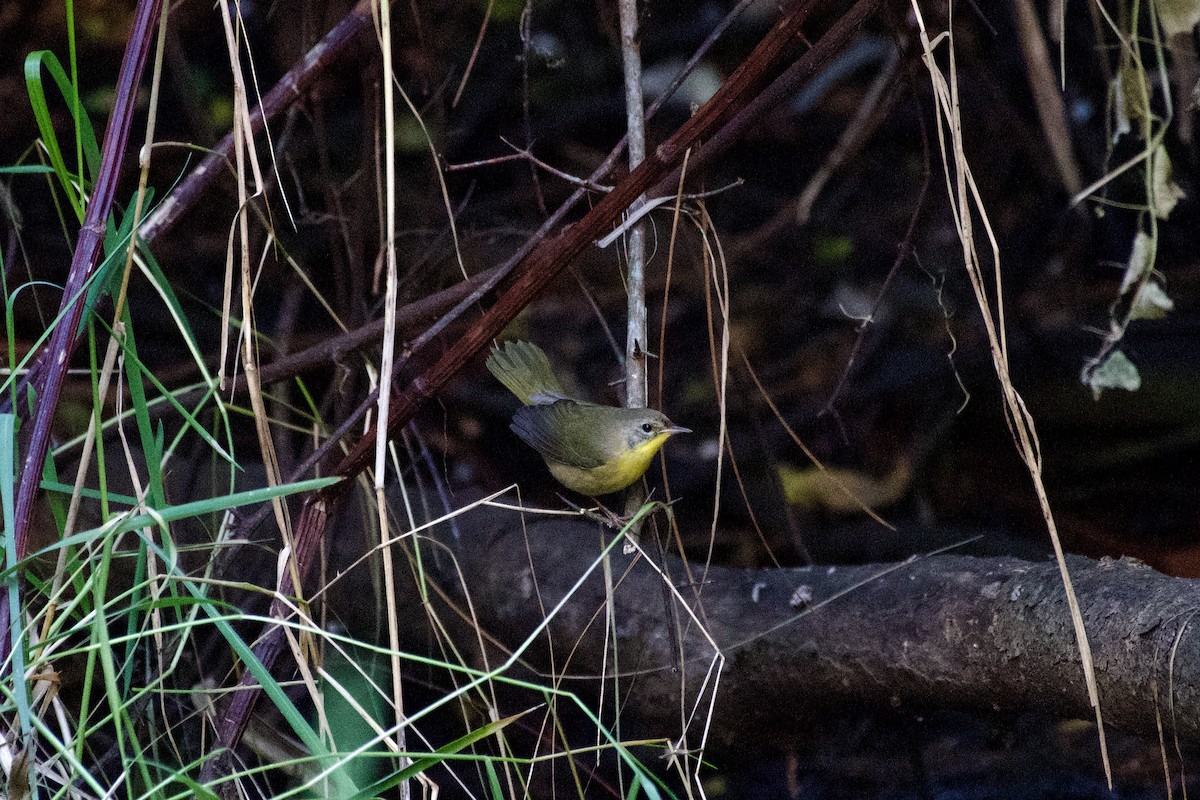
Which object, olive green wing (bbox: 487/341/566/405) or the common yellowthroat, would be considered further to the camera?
olive green wing (bbox: 487/341/566/405)

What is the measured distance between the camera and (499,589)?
2551 mm

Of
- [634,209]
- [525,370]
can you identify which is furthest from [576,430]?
[634,209]

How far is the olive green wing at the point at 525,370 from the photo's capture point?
9.30 ft

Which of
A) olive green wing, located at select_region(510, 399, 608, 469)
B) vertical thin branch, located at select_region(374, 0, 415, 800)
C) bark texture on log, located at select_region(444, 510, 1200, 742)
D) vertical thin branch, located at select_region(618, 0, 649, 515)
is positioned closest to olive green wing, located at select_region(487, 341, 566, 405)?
olive green wing, located at select_region(510, 399, 608, 469)

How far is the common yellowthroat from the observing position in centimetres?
236

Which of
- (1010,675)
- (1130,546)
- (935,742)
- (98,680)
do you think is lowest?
(935,742)

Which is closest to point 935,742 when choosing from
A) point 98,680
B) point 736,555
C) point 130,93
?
point 736,555

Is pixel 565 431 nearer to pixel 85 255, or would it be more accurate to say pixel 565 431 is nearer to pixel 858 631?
pixel 858 631

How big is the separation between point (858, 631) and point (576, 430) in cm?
84

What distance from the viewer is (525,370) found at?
2.85 metres

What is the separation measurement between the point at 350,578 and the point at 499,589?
40cm

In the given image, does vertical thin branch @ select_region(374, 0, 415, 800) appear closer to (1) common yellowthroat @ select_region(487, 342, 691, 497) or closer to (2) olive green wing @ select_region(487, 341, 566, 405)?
(1) common yellowthroat @ select_region(487, 342, 691, 497)

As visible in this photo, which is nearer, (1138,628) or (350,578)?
(1138,628)

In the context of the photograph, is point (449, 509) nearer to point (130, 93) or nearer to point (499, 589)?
point (499, 589)
